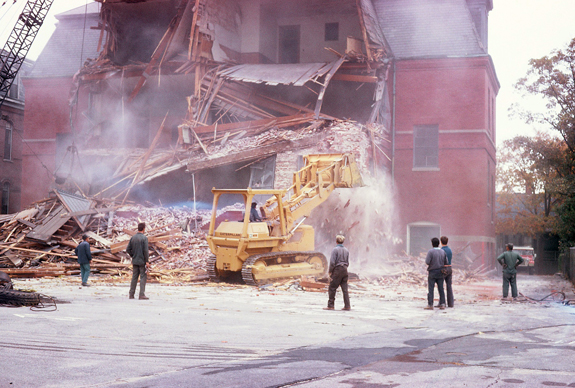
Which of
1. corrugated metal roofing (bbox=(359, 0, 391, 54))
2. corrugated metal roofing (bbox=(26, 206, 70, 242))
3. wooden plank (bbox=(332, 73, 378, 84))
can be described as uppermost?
Result: corrugated metal roofing (bbox=(359, 0, 391, 54))

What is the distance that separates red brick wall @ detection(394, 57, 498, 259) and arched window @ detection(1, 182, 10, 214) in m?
28.3

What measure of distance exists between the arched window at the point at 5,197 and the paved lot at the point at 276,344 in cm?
3325

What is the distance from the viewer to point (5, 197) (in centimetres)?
4294

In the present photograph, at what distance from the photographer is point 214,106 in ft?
90.4

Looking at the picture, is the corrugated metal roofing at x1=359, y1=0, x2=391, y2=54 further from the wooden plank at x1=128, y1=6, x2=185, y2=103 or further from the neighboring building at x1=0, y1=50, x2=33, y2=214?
the neighboring building at x1=0, y1=50, x2=33, y2=214

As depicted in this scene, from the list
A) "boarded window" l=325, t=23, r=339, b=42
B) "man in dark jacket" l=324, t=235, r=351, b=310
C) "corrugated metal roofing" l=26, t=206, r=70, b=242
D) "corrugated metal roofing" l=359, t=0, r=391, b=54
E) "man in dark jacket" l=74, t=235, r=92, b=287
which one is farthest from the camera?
"boarded window" l=325, t=23, r=339, b=42

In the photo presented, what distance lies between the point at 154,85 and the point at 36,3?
879 cm

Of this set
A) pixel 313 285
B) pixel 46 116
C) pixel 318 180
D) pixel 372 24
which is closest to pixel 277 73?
pixel 372 24

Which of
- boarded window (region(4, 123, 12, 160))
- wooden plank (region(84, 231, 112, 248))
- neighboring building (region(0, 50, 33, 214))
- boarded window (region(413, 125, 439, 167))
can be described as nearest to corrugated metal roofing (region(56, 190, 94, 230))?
wooden plank (region(84, 231, 112, 248))

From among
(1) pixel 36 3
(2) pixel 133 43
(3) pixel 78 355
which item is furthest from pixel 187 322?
(1) pixel 36 3

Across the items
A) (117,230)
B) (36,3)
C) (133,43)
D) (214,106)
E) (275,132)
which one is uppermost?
(36,3)

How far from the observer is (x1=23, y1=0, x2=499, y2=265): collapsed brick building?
25.3 metres

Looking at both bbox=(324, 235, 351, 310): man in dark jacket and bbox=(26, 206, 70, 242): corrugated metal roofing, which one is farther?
bbox=(26, 206, 70, 242): corrugated metal roofing

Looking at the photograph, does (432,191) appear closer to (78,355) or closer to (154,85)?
(154,85)
